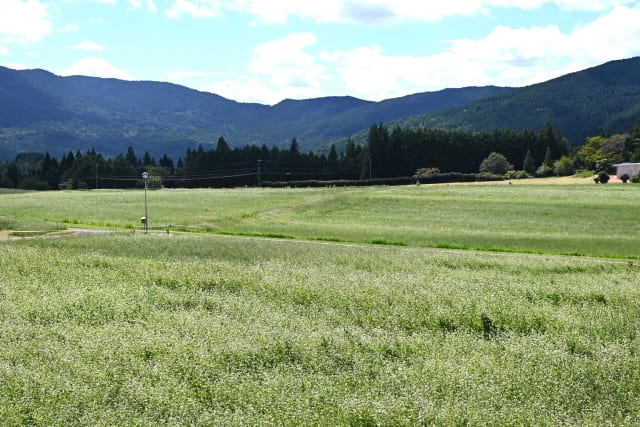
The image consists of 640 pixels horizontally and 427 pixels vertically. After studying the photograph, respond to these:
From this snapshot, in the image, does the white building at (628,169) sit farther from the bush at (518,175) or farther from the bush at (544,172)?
the bush at (518,175)

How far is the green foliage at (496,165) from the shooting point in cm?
14900

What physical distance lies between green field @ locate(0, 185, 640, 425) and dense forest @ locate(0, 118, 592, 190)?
417ft

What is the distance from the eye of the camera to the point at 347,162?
169875mm

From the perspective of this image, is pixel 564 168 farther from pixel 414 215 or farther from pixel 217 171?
pixel 217 171

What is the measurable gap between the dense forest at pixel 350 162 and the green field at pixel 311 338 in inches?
5003

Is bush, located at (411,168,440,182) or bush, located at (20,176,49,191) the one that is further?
bush, located at (20,176,49,191)

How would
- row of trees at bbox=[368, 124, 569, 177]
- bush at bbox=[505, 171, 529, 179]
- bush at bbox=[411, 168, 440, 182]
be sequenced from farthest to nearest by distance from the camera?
row of trees at bbox=[368, 124, 569, 177], bush at bbox=[505, 171, 529, 179], bush at bbox=[411, 168, 440, 182]

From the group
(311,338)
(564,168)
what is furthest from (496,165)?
(311,338)

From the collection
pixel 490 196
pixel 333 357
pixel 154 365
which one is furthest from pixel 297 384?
pixel 490 196

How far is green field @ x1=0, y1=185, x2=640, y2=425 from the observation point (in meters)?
11.1

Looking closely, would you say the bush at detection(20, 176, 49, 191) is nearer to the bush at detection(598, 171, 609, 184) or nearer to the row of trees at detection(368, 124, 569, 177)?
the row of trees at detection(368, 124, 569, 177)

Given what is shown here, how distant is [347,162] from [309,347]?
15675 cm

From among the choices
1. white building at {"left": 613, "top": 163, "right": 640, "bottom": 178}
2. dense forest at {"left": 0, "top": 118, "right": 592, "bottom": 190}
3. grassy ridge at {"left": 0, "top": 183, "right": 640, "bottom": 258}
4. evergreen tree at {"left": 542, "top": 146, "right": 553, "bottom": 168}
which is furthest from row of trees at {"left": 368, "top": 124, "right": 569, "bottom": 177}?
grassy ridge at {"left": 0, "top": 183, "right": 640, "bottom": 258}

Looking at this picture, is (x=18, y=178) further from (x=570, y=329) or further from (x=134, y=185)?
(x=570, y=329)
